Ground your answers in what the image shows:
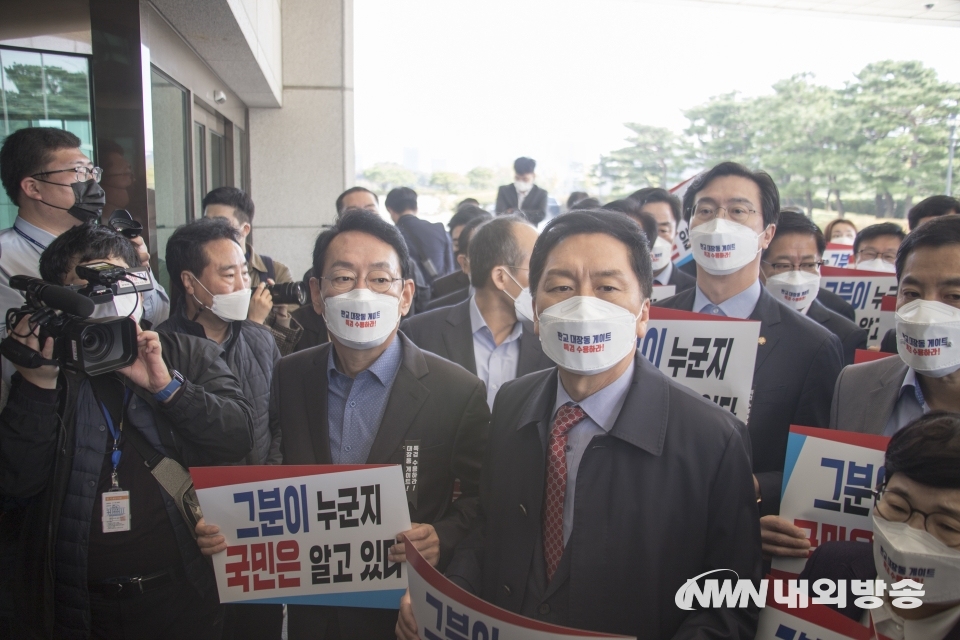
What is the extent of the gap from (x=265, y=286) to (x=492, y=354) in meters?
1.28

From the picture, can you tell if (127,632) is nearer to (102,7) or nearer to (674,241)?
(102,7)

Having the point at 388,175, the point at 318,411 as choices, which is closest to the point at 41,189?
the point at 318,411

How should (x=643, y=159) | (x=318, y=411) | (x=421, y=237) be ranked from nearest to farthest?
(x=318, y=411) → (x=421, y=237) → (x=643, y=159)

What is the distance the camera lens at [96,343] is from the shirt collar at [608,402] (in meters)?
1.31

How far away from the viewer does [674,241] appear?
17.6 ft

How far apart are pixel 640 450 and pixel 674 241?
3.92 metres

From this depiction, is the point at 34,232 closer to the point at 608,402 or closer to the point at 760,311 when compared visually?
the point at 608,402

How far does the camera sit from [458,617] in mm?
1496

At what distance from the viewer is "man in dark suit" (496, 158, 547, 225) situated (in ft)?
29.4

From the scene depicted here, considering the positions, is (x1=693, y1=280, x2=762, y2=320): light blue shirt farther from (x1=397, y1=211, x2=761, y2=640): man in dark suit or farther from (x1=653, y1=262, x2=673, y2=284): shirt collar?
(x1=653, y1=262, x2=673, y2=284): shirt collar

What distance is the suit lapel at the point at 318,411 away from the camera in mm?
2311

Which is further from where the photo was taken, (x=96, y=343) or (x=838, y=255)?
(x=838, y=255)

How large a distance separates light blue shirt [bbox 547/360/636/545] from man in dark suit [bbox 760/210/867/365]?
218 cm

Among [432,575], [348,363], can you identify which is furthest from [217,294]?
[432,575]
